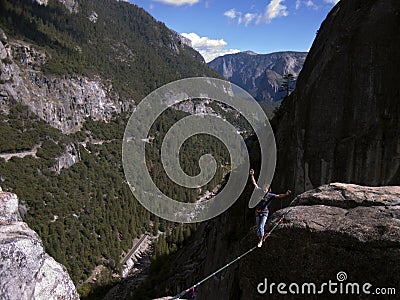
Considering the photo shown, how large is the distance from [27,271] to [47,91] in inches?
5635

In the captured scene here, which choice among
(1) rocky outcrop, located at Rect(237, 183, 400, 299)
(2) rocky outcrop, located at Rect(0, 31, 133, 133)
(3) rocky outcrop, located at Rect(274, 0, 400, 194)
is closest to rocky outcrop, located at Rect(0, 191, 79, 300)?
(1) rocky outcrop, located at Rect(237, 183, 400, 299)

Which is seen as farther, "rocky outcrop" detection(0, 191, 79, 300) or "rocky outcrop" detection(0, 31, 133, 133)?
"rocky outcrop" detection(0, 31, 133, 133)

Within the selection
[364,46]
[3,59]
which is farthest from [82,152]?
[364,46]

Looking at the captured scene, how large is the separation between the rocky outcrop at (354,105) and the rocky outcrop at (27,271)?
14545 millimetres

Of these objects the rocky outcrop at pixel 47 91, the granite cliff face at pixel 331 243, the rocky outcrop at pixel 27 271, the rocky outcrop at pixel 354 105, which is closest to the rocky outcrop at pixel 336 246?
the granite cliff face at pixel 331 243

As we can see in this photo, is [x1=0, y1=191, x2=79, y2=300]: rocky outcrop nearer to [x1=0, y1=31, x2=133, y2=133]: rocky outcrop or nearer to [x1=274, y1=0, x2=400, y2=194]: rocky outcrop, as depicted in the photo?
[x1=274, y1=0, x2=400, y2=194]: rocky outcrop

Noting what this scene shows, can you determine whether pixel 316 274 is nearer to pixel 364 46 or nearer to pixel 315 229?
pixel 315 229

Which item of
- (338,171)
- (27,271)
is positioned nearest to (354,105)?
(338,171)

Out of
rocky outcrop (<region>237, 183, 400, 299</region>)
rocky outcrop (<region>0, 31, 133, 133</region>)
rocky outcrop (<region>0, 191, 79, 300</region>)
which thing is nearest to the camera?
rocky outcrop (<region>0, 191, 79, 300</region>)

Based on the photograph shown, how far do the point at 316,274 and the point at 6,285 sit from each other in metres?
6.89

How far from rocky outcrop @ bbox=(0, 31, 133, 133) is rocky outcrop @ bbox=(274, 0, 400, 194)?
376ft

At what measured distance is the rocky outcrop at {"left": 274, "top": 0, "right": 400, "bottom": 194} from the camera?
17281 millimetres

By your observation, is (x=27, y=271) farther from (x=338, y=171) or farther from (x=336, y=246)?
(x=338, y=171)

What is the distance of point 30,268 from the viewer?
7.58 meters
